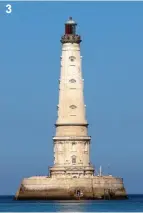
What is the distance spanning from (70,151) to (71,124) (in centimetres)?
255

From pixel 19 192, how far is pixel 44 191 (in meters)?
3.24

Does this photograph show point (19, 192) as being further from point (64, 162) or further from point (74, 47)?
point (74, 47)

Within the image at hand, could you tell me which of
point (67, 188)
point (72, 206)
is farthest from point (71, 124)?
point (72, 206)

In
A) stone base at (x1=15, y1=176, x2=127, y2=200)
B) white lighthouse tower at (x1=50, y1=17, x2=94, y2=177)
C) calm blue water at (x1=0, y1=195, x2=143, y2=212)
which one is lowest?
calm blue water at (x1=0, y1=195, x2=143, y2=212)

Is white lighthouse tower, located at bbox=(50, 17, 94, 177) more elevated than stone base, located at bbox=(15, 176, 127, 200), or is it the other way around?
white lighthouse tower, located at bbox=(50, 17, 94, 177)

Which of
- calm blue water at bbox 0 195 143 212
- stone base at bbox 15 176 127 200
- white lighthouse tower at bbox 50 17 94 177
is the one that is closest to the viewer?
calm blue water at bbox 0 195 143 212

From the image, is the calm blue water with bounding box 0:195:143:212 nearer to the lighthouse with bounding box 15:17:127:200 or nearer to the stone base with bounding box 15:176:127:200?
the stone base with bounding box 15:176:127:200

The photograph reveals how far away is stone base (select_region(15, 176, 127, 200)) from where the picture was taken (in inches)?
4540

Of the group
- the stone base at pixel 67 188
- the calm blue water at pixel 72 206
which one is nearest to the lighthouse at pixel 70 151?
the stone base at pixel 67 188

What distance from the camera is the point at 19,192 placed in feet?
388

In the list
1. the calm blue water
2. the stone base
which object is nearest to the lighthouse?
the stone base

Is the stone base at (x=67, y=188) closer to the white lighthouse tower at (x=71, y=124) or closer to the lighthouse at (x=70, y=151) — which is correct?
the lighthouse at (x=70, y=151)

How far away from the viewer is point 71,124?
115250 mm

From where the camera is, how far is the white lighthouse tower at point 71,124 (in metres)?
115
